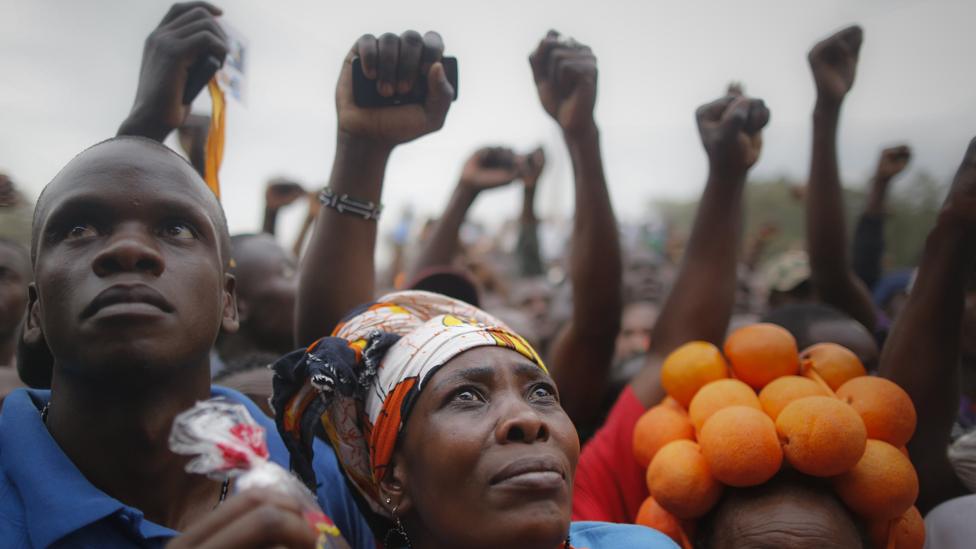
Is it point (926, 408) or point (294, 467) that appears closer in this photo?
point (294, 467)

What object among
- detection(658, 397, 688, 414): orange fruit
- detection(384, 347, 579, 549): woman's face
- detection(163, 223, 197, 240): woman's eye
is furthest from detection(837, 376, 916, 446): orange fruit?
detection(163, 223, 197, 240): woman's eye

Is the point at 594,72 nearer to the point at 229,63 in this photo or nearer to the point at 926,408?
the point at 229,63

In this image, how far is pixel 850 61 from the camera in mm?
3092

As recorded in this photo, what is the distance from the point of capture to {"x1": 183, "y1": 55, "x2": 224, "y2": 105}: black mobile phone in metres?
2.30

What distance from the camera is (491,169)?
3.83 metres

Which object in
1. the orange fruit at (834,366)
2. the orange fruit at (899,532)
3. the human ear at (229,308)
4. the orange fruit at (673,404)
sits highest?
the human ear at (229,308)

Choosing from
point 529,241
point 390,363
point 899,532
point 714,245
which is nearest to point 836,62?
point 714,245

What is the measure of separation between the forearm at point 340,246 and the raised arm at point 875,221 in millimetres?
3436

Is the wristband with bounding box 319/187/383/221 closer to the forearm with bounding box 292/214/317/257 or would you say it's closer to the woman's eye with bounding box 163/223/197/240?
the woman's eye with bounding box 163/223/197/240

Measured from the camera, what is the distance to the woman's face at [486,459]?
1.62 metres

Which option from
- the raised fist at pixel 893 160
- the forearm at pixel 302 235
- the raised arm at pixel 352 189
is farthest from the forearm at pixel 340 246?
the forearm at pixel 302 235

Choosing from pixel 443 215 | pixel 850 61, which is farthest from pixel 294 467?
pixel 850 61

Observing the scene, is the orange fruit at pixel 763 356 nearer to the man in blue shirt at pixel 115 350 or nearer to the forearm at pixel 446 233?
the man in blue shirt at pixel 115 350

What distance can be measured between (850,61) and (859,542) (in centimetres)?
209
